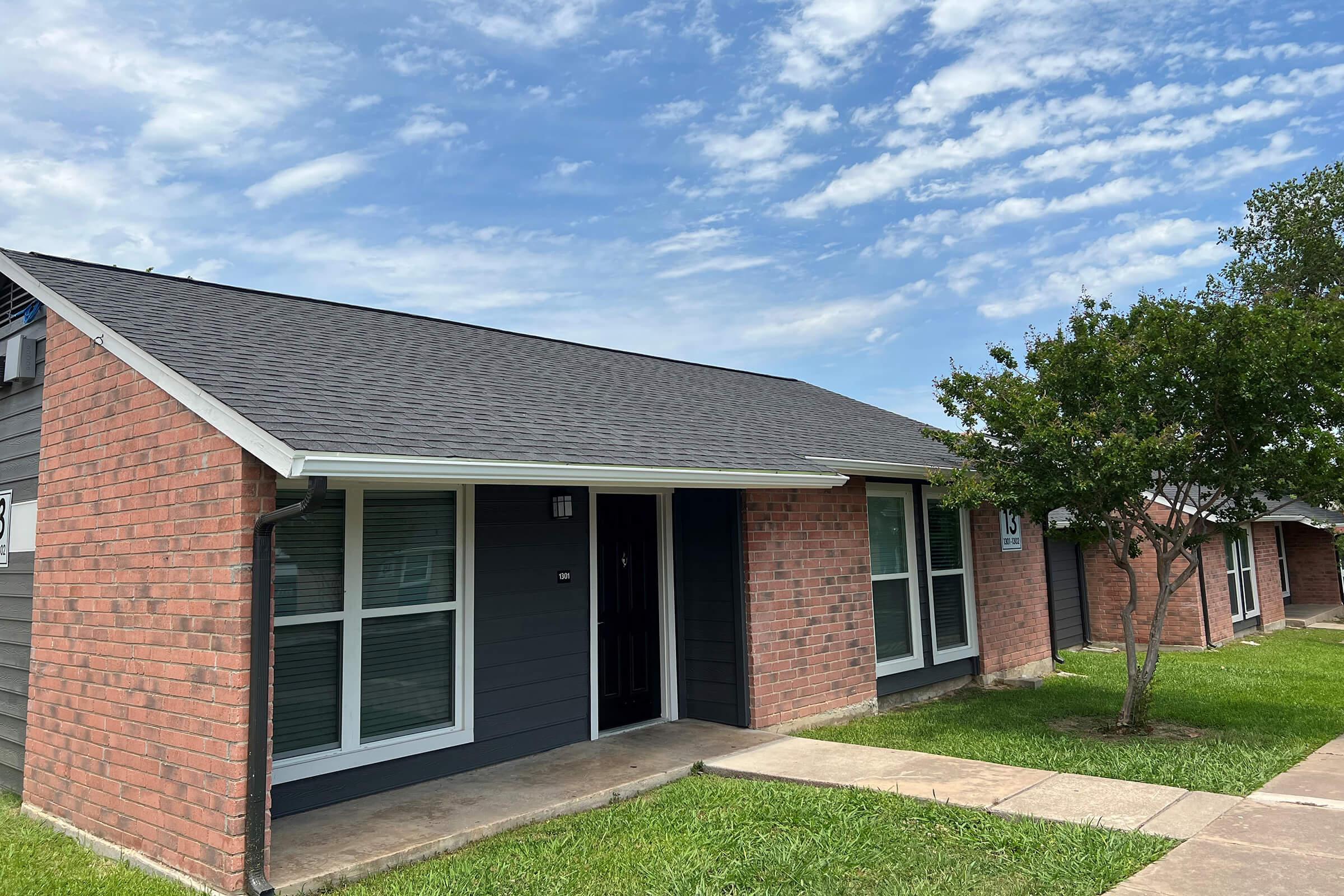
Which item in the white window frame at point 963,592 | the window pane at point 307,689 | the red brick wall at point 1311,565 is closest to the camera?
the window pane at point 307,689

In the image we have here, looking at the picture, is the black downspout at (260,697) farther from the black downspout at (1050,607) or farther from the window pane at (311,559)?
the black downspout at (1050,607)

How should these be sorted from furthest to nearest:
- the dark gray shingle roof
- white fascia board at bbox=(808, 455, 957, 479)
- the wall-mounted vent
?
white fascia board at bbox=(808, 455, 957, 479) → the wall-mounted vent → the dark gray shingle roof

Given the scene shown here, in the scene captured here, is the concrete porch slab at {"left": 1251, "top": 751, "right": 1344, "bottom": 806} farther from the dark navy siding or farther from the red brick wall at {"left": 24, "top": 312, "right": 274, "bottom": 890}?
the red brick wall at {"left": 24, "top": 312, "right": 274, "bottom": 890}

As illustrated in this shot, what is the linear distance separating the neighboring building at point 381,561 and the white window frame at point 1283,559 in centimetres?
1591

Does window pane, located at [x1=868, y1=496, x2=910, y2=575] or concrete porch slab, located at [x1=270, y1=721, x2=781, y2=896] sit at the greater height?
window pane, located at [x1=868, y1=496, x2=910, y2=575]

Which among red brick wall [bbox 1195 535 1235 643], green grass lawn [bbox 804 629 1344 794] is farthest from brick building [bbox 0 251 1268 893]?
red brick wall [bbox 1195 535 1235 643]

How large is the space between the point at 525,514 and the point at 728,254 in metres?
16.3

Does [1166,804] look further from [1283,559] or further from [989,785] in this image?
[1283,559]

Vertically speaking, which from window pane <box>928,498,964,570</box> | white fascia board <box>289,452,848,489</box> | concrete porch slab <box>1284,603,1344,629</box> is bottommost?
concrete porch slab <box>1284,603,1344,629</box>

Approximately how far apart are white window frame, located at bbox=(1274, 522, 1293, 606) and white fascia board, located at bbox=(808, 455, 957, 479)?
16450 mm

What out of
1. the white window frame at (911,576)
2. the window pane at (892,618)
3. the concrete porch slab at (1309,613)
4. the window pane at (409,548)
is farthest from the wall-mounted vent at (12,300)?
the concrete porch slab at (1309,613)

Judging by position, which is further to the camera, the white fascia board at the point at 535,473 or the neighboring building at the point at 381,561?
the neighboring building at the point at 381,561

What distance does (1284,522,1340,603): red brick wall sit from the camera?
21.1 meters

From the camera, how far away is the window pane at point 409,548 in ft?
19.0
